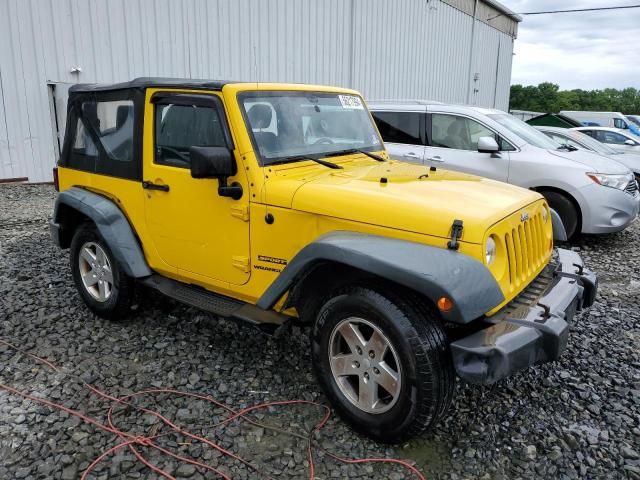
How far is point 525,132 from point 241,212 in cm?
542

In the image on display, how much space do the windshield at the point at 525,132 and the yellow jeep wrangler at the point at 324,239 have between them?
3.71m

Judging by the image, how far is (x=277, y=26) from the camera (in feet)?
41.1

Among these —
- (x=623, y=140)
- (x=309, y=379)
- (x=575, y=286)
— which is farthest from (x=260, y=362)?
(x=623, y=140)

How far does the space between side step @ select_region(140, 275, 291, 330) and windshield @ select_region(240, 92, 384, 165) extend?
36.6 inches

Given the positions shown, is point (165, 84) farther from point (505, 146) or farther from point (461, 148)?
point (505, 146)

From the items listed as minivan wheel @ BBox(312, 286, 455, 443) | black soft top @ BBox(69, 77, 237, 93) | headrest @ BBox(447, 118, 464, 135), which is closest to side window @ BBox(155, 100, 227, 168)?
black soft top @ BBox(69, 77, 237, 93)

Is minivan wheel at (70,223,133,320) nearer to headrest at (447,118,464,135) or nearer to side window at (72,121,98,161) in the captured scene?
side window at (72,121,98,161)

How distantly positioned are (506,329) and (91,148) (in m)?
3.44

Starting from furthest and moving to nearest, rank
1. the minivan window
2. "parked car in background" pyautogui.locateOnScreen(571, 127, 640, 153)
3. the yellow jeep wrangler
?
1. the minivan window
2. "parked car in background" pyautogui.locateOnScreen(571, 127, 640, 153)
3. the yellow jeep wrangler

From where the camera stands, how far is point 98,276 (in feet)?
13.8

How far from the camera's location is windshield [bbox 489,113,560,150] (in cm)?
705

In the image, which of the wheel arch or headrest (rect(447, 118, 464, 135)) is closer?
the wheel arch

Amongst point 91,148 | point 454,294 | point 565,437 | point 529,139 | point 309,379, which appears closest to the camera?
point 454,294

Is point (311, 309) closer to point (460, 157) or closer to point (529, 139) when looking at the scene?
point (460, 157)
